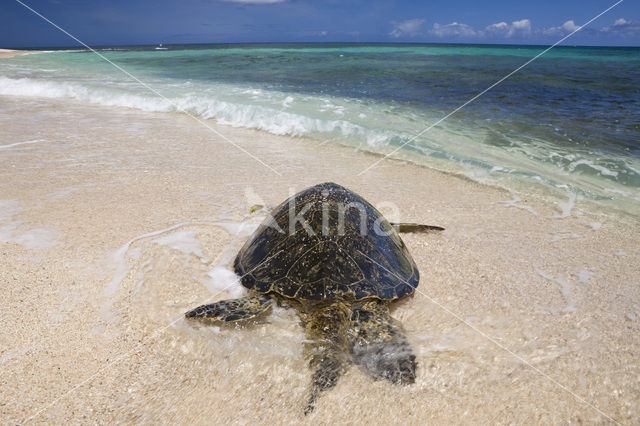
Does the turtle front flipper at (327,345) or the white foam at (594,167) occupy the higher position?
the white foam at (594,167)

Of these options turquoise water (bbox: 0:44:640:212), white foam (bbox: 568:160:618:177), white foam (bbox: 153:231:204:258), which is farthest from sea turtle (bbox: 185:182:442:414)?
white foam (bbox: 568:160:618:177)

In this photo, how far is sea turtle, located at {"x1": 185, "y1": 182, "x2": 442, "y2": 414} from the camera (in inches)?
85.0

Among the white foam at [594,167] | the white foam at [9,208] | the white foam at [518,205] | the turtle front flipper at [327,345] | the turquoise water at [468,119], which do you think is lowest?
the turtle front flipper at [327,345]

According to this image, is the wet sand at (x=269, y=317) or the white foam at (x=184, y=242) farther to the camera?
the white foam at (x=184, y=242)

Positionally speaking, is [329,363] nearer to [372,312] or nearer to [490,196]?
[372,312]

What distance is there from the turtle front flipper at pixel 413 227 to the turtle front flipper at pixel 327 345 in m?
1.50

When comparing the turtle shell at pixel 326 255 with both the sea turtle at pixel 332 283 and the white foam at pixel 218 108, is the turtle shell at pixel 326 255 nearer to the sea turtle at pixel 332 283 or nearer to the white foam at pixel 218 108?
the sea turtle at pixel 332 283

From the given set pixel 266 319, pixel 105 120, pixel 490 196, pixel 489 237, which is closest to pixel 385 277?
pixel 266 319

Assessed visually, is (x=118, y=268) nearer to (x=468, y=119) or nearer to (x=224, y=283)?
(x=224, y=283)

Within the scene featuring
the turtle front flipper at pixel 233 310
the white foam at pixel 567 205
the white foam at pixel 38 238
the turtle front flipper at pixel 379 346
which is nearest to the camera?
the turtle front flipper at pixel 379 346

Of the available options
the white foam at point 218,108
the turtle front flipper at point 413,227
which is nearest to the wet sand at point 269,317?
the turtle front flipper at point 413,227

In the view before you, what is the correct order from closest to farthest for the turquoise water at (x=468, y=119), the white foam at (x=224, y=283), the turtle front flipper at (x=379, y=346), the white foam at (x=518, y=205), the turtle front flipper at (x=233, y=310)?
the turtle front flipper at (x=379, y=346) → the turtle front flipper at (x=233, y=310) → the white foam at (x=224, y=283) → the white foam at (x=518, y=205) → the turquoise water at (x=468, y=119)

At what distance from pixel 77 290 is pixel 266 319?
145 cm

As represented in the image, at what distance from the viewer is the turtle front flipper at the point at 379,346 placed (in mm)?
2062
